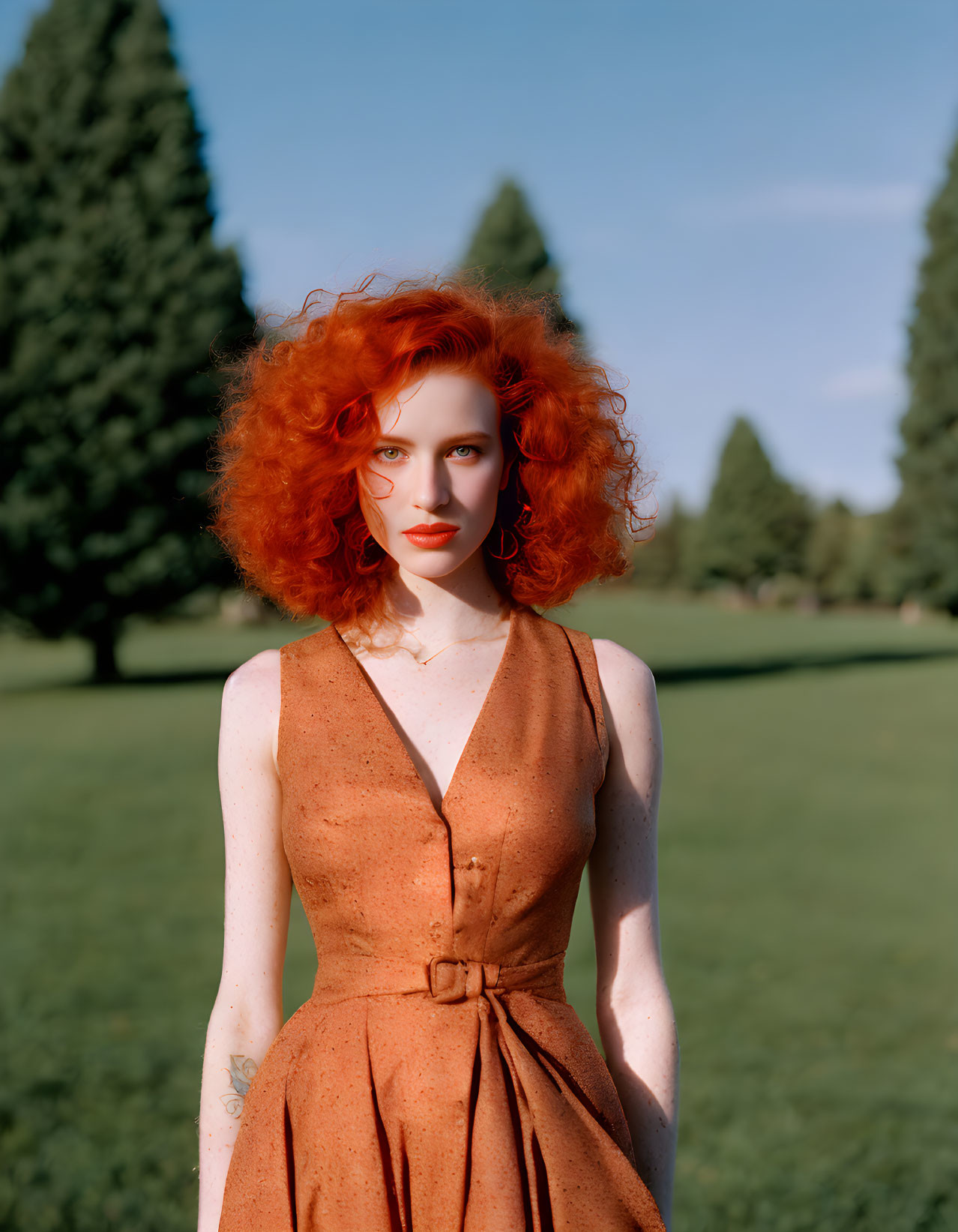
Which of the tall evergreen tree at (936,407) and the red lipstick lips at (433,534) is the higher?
the tall evergreen tree at (936,407)

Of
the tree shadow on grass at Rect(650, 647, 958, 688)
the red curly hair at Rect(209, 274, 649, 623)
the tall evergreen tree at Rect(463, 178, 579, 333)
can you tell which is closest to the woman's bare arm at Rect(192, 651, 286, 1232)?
the red curly hair at Rect(209, 274, 649, 623)

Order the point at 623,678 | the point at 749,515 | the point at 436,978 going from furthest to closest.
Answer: the point at 749,515, the point at 623,678, the point at 436,978

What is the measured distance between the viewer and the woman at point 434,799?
195 cm

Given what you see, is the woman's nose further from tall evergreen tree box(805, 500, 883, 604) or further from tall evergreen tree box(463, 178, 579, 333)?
tall evergreen tree box(805, 500, 883, 604)

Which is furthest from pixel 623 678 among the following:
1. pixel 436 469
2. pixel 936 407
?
pixel 936 407

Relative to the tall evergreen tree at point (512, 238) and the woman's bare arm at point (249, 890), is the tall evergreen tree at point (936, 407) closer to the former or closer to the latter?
the tall evergreen tree at point (512, 238)

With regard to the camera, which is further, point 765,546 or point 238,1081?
point 765,546

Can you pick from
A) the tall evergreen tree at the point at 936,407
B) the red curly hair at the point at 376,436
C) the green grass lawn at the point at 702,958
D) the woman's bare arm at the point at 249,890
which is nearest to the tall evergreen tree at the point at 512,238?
the green grass lawn at the point at 702,958

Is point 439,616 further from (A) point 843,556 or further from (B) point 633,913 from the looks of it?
(A) point 843,556

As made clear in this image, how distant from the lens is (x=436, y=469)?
217cm

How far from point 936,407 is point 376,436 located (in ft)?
113

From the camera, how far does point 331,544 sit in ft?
7.66

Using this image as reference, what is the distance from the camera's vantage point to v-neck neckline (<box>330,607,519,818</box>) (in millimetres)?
2025

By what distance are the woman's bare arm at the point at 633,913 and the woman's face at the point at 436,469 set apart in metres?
0.36
